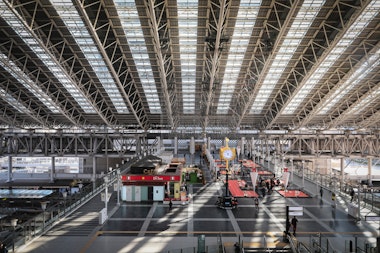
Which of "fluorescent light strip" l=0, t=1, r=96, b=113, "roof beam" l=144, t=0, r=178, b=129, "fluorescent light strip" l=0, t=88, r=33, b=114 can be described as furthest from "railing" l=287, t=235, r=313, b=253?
"fluorescent light strip" l=0, t=88, r=33, b=114

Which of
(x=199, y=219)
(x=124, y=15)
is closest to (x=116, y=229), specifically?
(x=199, y=219)

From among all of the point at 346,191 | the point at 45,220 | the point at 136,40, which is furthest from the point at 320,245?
the point at 136,40

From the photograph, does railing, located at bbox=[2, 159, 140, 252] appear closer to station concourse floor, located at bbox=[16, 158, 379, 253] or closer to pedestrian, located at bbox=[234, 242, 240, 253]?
station concourse floor, located at bbox=[16, 158, 379, 253]

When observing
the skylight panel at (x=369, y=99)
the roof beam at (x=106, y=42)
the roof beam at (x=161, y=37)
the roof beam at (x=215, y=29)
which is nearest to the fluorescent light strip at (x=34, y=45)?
the roof beam at (x=106, y=42)

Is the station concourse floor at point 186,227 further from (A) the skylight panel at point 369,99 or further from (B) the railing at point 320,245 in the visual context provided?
(A) the skylight panel at point 369,99

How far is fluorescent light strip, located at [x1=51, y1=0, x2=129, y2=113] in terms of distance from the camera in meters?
27.8

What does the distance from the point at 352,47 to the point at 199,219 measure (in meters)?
23.7

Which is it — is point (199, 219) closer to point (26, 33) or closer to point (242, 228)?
point (242, 228)

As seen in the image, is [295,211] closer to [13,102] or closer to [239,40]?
[239,40]

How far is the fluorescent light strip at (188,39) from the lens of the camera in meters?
28.7

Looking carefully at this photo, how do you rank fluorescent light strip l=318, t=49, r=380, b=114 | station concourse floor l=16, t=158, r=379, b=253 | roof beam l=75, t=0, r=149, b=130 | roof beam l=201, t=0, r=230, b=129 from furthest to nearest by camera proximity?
fluorescent light strip l=318, t=49, r=380, b=114 < roof beam l=75, t=0, r=149, b=130 < roof beam l=201, t=0, r=230, b=129 < station concourse floor l=16, t=158, r=379, b=253

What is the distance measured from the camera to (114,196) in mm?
31641

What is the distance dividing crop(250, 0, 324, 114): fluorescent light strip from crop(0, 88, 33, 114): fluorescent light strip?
33.6 m

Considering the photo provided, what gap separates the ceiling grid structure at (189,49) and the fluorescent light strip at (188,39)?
3.8 inches
